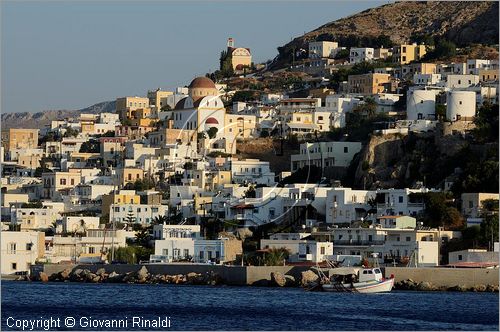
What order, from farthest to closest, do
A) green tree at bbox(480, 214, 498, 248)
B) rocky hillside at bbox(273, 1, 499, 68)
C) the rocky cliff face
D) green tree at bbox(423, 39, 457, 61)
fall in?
rocky hillside at bbox(273, 1, 499, 68) < green tree at bbox(423, 39, 457, 61) < the rocky cliff face < green tree at bbox(480, 214, 498, 248)

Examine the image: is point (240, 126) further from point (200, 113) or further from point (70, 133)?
point (70, 133)

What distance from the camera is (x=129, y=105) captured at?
400ft

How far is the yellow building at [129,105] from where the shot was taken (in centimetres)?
12131

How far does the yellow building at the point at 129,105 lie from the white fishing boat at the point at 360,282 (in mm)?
56573

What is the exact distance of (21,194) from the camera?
314 feet

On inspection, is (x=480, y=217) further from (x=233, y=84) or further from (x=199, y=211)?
(x=233, y=84)

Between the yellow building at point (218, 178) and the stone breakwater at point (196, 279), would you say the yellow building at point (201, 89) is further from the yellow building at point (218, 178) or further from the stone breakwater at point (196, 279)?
the stone breakwater at point (196, 279)

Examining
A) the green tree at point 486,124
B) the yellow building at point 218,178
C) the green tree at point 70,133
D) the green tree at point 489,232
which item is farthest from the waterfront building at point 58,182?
the green tree at point 489,232

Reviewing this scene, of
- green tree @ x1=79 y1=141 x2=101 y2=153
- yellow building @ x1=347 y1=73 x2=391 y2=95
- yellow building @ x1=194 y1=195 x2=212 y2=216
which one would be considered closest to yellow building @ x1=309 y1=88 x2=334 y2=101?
yellow building @ x1=347 y1=73 x2=391 y2=95

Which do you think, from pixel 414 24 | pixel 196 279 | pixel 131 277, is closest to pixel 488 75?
pixel 414 24

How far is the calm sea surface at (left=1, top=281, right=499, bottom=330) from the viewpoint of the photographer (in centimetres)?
5034

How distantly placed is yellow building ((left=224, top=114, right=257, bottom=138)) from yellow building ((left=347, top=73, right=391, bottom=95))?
380 inches

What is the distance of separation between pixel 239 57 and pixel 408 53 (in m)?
18.3

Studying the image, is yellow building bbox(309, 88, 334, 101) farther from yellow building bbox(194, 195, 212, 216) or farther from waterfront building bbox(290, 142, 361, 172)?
yellow building bbox(194, 195, 212, 216)
